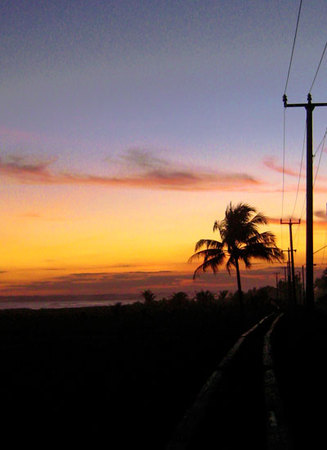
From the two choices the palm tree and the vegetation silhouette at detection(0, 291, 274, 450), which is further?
the palm tree

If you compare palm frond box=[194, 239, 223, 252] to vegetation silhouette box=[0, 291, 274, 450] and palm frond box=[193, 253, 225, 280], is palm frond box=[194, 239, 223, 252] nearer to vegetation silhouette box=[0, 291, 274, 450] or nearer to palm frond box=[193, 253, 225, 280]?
palm frond box=[193, 253, 225, 280]

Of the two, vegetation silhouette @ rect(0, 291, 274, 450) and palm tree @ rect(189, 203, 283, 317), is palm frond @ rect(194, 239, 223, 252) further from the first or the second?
vegetation silhouette @ rect(0, 291, 274, 450)

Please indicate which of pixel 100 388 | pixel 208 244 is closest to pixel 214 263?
pixel 208 244

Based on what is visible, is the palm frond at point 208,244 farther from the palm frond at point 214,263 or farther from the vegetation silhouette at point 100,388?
the vegetation silhouette at point 100,388

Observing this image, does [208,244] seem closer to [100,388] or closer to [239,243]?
[239,243]

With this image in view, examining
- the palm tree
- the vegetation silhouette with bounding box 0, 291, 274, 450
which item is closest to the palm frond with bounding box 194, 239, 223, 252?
the palm tree

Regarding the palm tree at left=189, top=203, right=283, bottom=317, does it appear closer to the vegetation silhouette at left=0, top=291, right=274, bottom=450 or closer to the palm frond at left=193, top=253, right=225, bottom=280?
the palm frond at left=193, top=253, right=225, bottom=280

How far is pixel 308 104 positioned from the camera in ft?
82.1

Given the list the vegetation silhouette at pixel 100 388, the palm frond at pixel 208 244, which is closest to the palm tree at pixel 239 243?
the palm frond at pixel 208 244

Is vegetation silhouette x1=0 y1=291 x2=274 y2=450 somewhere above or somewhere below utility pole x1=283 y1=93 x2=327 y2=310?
below

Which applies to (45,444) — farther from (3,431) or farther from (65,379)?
(65,379)

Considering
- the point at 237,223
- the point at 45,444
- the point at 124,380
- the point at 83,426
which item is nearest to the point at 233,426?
the point at 83,426

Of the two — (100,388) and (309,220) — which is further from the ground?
(309,220)

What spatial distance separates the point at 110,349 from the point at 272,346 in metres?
5.15
